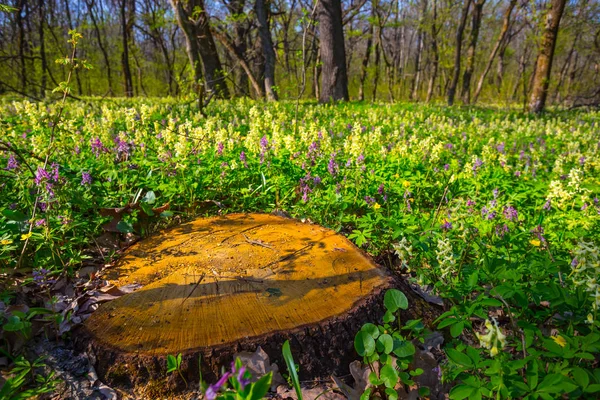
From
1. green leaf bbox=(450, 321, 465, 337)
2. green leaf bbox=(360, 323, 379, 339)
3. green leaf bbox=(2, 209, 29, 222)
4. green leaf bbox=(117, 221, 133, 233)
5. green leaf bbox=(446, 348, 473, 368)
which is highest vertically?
green leaf bbox=(2, 209, 29, 222)

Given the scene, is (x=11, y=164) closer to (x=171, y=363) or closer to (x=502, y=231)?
(x=171, y=363)

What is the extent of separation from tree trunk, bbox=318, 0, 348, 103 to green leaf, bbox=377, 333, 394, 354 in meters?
10.1

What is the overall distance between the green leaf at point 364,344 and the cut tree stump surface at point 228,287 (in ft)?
0.78

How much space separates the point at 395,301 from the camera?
1741mm

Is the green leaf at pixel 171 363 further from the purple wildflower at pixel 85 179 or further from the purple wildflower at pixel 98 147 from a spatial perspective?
the purple wildflower at pixel 98 147

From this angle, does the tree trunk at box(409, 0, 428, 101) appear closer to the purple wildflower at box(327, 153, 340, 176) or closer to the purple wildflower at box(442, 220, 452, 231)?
the purple wildflower at box(327, 153, 340, 176)

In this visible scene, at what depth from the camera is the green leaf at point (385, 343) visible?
1.62 m

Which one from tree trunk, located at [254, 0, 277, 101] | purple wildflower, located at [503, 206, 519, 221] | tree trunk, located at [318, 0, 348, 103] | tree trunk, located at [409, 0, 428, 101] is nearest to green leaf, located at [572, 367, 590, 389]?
purple wildflower, located at [503, 206, 519, 221]

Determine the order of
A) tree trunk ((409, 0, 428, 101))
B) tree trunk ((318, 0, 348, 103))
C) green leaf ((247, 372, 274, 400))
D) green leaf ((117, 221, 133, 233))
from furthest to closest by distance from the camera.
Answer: tree trunk ((409, 0, 428, 101)) < tree trunk ((318, 0, 348, 103)) < green leaf ((117, 221, 133, 233)) < green leaf ((247, 372, 274, 400))

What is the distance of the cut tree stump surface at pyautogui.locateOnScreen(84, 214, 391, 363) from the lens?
1778 mm

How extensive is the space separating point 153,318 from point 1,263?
1404 millimetres

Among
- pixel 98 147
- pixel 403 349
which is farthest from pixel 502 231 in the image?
pixel 98 147

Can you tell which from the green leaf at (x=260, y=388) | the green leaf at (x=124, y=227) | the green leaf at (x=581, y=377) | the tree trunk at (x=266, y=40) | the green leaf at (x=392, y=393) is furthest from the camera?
the tree trunk at (x=266, y=40)

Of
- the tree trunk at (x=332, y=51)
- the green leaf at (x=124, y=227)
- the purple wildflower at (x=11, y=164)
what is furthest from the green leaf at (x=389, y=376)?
the tree trunk at (x=332, y=51)
